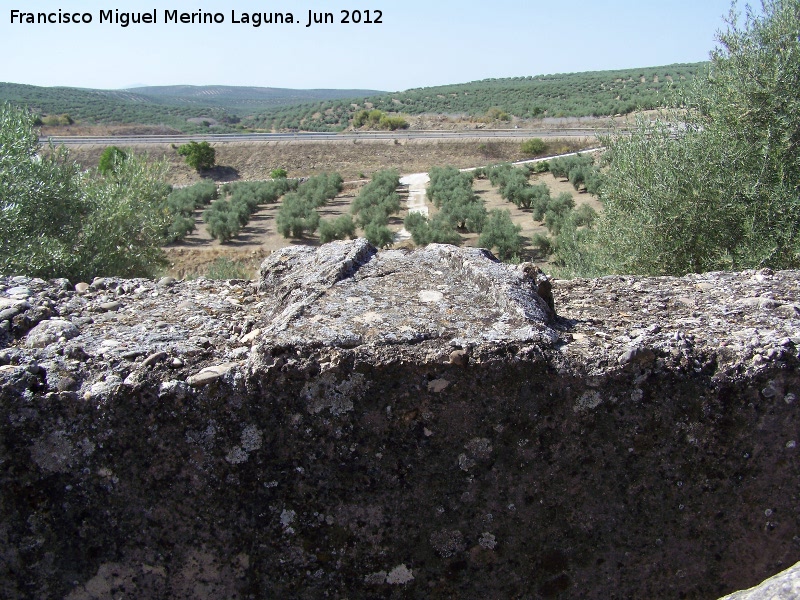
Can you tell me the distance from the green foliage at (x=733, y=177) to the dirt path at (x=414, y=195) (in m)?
14.4

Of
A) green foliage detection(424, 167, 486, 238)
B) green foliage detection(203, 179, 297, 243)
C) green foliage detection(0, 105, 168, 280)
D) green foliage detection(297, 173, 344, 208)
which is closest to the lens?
Answer: green foliage detection(0, 105, 168, 280)

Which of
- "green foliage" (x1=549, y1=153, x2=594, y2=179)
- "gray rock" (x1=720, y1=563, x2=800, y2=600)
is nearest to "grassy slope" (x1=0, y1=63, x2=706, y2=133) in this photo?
"green foliage" (x1=549, y1=153, x2=594, y2=179)

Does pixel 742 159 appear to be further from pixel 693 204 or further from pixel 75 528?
pixel 75 528

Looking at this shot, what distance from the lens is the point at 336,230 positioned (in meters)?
22.5

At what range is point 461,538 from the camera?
2.66 m

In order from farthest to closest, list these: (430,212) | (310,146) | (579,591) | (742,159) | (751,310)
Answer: (310,146)
(430,212)
(742,159)
(751,310)
(579,591)

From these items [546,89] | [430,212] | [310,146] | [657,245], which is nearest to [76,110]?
[310,146]

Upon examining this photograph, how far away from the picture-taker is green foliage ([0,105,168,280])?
300 inches

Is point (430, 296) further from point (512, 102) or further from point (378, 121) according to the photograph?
point (512, 102)

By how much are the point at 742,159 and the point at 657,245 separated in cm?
133

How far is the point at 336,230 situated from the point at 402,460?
66.5 ft

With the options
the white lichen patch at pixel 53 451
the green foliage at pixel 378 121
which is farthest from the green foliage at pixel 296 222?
the green foliage at pixel 378 121

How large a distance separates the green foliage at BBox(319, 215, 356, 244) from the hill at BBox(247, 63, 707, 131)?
35204 mm

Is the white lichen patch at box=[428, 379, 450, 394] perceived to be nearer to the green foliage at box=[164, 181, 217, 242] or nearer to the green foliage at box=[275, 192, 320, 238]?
the green foliage at box=[164, 181, 217, 242]
